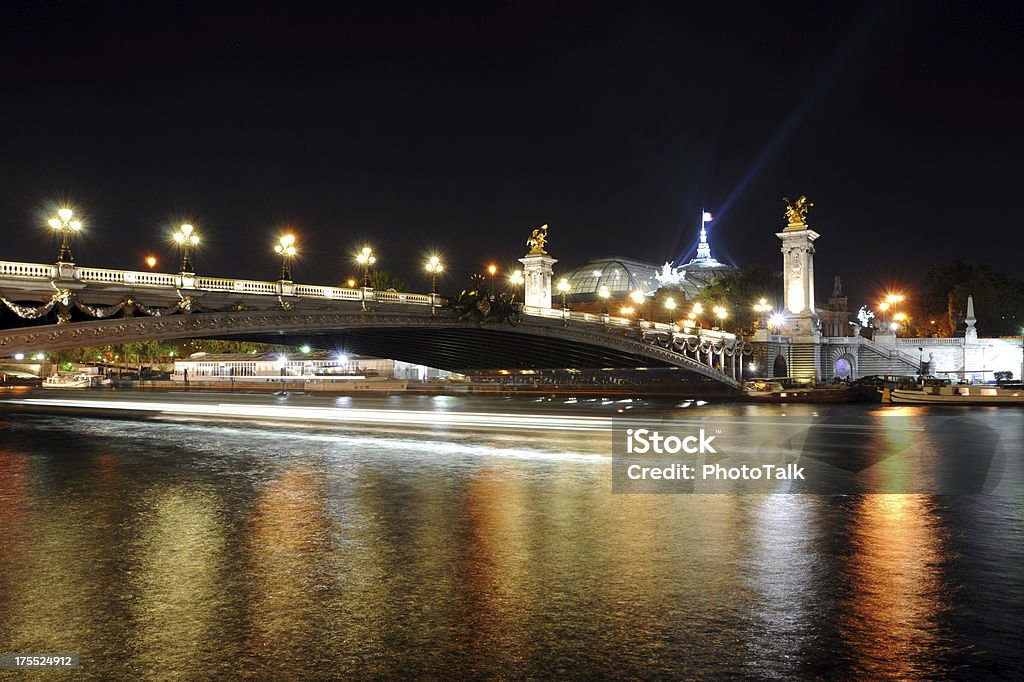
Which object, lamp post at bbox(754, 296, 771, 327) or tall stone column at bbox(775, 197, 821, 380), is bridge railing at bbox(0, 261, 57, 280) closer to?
tall stone column at bbox(775, 197, 821, 380)

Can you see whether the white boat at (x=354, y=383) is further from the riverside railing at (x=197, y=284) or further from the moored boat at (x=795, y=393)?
the moored boat at (x=795, y=393)

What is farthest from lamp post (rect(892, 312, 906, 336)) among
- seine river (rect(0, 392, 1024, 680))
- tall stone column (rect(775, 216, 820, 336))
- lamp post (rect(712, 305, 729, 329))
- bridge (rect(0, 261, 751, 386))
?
seine river (rect(0, 392, 1024, 680))

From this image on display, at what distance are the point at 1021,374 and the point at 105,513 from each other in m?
102

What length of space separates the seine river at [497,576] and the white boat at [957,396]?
4097cm

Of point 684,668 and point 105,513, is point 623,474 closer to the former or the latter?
point 105,513

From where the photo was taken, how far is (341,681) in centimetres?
629

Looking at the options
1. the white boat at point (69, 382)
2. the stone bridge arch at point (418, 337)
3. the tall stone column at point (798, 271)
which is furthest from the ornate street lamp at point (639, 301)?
the white boat at point (69, 382)

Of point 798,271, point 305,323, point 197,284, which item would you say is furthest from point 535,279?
point 197,284

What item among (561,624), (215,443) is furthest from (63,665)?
(215,443)

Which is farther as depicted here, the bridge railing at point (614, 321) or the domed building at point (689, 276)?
the domed building at point (689, 276)

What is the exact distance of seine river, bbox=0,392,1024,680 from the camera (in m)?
6.81

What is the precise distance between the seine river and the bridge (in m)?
16.4

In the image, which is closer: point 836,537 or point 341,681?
point 341,681

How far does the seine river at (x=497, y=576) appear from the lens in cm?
681
